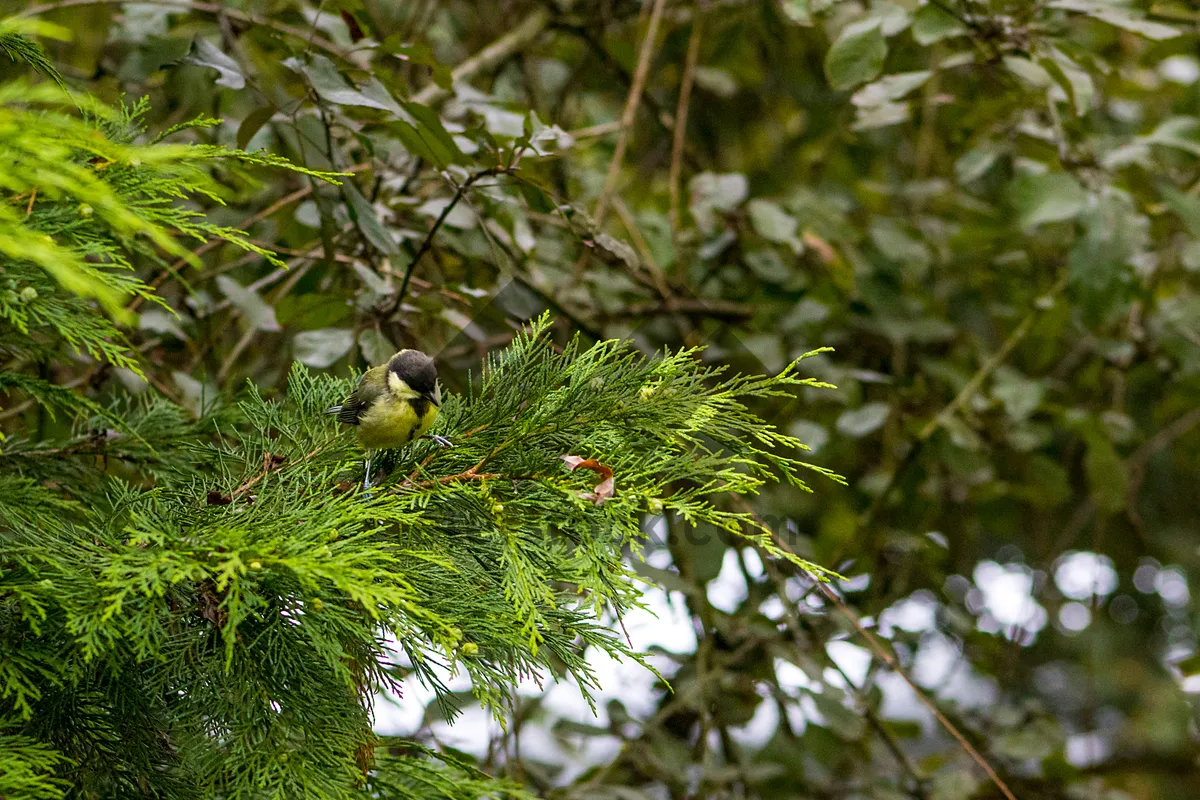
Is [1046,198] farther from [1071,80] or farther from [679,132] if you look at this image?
[679,132]

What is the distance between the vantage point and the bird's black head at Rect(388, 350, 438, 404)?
5.09 ft

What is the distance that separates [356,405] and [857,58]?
1320 millimetres

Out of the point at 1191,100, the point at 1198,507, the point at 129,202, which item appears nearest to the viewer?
the point at 129,202

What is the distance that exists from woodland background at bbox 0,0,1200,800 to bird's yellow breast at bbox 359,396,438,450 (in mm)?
307

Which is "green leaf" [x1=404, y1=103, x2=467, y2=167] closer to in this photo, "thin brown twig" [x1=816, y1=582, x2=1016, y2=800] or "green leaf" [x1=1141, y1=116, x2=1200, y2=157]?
"thin brown twig" [x1=816, y1=582, x2=1016, y2=800]

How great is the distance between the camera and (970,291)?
3.26 m


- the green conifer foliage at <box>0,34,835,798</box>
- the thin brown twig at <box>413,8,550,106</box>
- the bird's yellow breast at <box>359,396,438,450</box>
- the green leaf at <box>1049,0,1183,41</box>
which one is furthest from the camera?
the thin brown twig at <box>413,8,550,106</box>

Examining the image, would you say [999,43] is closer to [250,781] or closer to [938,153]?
[938,153]

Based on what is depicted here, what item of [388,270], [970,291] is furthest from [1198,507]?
[388,270]

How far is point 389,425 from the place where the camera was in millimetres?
1428

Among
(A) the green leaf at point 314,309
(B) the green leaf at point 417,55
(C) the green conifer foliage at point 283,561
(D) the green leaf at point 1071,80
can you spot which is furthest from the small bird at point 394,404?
(D) the green leaf at point 1071,80

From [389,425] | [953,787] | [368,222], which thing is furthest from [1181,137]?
[389,425]

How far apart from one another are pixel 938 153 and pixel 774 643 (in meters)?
2.04

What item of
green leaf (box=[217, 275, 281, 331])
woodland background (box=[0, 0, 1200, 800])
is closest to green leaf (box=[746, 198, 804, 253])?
woodland background (box=[0, 0, 1200, 800])
